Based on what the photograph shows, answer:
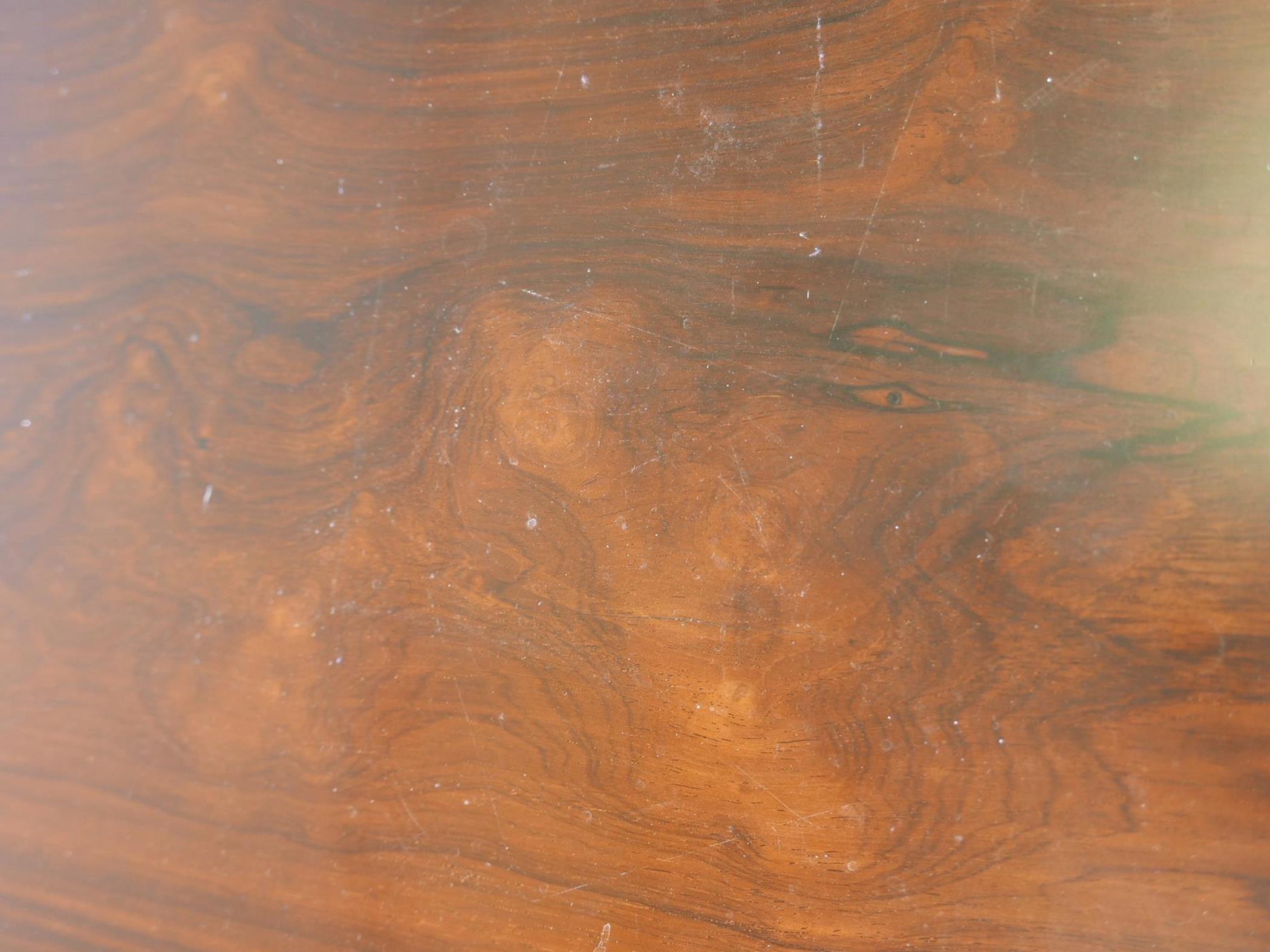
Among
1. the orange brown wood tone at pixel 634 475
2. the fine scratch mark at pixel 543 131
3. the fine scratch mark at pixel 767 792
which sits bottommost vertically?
the fine scratch mark at pixel 767 792

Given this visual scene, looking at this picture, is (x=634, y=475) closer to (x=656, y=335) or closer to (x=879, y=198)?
(x=656, y=335)

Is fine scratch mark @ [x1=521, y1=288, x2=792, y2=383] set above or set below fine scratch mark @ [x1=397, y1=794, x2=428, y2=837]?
above

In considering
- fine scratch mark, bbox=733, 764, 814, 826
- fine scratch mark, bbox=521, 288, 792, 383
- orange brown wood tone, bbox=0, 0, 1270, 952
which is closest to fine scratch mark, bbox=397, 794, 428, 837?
orange brown wood tone, bbox=0, 0, 1270, 952

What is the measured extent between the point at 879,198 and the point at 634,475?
10.1 inches

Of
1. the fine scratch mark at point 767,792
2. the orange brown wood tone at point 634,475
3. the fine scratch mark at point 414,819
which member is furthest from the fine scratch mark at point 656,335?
the fine scratch mark at point 414,819

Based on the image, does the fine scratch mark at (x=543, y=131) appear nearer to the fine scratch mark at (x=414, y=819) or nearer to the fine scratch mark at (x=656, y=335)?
the fine scratch mark at (x=656, y=335)

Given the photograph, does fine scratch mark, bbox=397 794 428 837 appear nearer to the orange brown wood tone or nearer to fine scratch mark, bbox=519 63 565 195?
the orange brown wood tone

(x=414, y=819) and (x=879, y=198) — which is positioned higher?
(x=879, y=198)

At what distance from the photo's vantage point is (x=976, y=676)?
A: 525 millimetres

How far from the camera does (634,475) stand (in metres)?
0.55

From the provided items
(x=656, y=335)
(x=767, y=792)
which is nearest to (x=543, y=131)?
(x=656, y=335)

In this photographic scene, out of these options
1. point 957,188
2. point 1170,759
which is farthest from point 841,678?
point 957,188

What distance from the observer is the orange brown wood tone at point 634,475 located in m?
0.52

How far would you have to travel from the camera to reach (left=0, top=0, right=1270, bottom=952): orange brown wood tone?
517 millimetres
